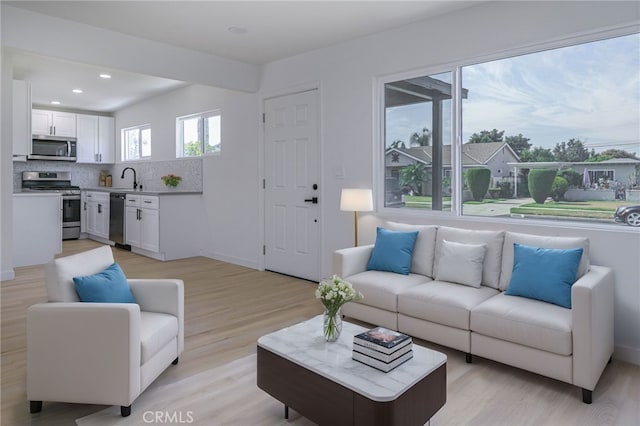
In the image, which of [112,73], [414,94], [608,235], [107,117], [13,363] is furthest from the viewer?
[107,117]

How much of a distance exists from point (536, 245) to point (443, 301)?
2.53 feet

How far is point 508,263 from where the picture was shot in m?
3.02

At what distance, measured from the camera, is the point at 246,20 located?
3.84 m

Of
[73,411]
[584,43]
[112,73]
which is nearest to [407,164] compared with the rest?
[584,43]

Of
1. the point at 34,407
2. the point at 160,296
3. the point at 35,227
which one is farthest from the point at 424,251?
the point at 35,227

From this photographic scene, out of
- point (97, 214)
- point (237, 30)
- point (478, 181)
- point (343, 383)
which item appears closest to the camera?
point (343, 383)

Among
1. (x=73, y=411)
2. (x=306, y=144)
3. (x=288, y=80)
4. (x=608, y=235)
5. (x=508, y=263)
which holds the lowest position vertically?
(x=73, y=411)

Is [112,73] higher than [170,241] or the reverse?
higher

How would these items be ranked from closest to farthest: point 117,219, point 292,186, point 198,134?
point 292,186
point 198,134
point 117,219

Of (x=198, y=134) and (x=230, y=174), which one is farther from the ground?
(x=198, y=134)

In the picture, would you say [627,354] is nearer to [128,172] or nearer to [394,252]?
[394,252]

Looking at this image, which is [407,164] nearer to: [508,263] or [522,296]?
[508,263]

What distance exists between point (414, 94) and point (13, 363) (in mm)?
3818

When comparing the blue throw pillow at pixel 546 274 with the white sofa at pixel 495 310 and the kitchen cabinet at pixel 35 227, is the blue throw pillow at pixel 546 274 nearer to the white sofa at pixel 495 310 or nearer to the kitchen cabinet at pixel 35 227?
the white sofa at pixel 495 310
